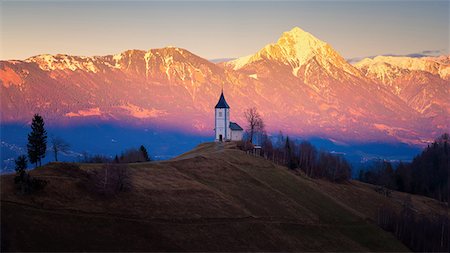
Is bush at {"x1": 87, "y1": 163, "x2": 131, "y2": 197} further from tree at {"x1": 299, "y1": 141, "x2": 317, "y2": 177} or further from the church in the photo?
tree at {"x1": 299, "y1": 141, "x2": 317, "y2": 177}

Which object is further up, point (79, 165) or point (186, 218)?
point (79, 165)

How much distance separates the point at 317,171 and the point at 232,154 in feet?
97.9

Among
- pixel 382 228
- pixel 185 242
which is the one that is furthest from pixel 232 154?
pixel 185 242

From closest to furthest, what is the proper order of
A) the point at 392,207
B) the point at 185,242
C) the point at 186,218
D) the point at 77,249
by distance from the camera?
1. the point at 77,249
2. the point at 185,242
3. the point at 186,218
4. the point at 392,207

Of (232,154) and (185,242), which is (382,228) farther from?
(185,242)

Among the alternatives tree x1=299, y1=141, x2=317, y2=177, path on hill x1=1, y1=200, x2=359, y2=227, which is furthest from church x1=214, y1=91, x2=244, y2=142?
path on hill x1=1, y1=200, x2=359, y2=227

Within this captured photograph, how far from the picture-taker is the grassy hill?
94.2 meters

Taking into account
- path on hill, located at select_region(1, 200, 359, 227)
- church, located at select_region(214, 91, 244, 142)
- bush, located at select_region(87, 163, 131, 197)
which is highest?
church, located at select_region(214, 91, 244, 142)

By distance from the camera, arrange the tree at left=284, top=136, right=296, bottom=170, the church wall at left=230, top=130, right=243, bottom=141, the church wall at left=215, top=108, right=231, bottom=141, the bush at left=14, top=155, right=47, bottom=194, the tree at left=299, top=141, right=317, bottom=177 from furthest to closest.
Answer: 1. the church wall at left=230, top=130, right=243, bottom=141
2. the church wall at left=215, top=108, right=231, bottom=141
3. the tree at left=299, top=141, right=317, bottom=177
4. the tree at left=284, top=136, right=296, bottom=170
5. the bush at left=14, top=155, right=47, bottom=194

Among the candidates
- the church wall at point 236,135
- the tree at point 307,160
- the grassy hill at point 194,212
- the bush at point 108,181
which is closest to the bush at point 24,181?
the grassy hill at point 194,212

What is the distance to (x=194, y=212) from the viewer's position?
113 m

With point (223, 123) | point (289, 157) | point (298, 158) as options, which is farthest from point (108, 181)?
point (298, 158)

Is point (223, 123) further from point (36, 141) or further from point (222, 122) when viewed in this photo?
point (36, 141)

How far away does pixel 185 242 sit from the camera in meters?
102
